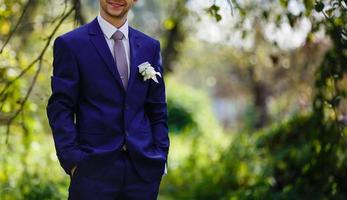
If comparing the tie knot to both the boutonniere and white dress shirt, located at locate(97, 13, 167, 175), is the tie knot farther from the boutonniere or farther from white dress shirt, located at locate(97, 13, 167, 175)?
the boutonniere

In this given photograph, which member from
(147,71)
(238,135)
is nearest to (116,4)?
(147,71)

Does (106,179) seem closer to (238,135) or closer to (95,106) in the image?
(95,106)

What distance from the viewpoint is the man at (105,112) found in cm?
302

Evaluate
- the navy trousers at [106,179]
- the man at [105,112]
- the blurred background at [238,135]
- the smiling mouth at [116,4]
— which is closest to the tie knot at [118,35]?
the man at [105,112]

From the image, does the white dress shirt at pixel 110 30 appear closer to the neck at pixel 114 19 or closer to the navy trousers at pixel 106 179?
the neck at pixel 114 19

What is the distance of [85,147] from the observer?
3.04 metres

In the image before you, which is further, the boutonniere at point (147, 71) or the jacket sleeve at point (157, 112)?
the jacket sleeve at point (157, 112)

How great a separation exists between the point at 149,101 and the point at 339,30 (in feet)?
5.40

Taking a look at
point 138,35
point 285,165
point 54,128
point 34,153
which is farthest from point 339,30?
point 34,153

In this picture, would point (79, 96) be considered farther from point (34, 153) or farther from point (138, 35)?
point (34, 153)

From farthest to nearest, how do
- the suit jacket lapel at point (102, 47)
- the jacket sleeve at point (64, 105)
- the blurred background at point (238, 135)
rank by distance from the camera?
the blurred background at point (238, 135) → the suit jacket lapel at point (102, 47) → the jacket sleeve at point (64, 105)

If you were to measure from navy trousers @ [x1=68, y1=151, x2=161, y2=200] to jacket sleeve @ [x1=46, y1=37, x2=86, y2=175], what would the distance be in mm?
66

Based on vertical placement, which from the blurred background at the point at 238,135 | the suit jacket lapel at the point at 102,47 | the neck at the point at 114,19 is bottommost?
the blurred background at the point at 238,135

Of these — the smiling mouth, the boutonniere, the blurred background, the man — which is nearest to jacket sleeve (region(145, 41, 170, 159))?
the man
